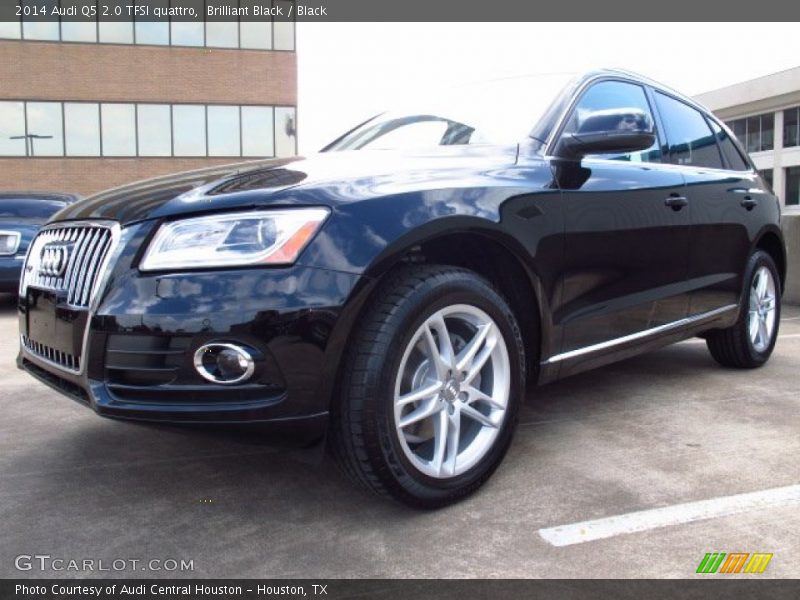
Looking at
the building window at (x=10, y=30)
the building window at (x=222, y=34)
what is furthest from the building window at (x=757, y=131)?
the building window at (x=10, y=30)

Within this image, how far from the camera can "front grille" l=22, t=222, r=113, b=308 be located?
2.38 m

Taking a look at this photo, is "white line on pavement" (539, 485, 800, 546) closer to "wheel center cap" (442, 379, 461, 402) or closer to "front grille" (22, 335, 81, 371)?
"wheel center cap" (442, 379, 461, 402)

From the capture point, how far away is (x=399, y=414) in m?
2.33

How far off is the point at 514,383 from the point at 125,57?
26469 millimetres

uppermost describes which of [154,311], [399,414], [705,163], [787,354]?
[705,163]

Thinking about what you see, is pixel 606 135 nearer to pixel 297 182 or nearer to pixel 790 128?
pixel 297 182

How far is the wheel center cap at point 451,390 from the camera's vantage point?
253cm

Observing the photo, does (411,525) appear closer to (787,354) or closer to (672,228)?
(672,228)

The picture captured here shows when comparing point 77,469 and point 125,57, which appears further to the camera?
point 125,57

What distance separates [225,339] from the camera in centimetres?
212

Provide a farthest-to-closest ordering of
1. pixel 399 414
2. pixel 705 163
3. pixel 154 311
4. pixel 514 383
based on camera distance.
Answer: pixel 705 163
pixel 514 383
pixel 399 414
pixel 154 311

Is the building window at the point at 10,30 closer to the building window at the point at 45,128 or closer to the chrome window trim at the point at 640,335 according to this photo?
the building window at the point at 45,128

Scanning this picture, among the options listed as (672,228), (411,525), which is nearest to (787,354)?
(672,228)

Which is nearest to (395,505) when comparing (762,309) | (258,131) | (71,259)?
(71,259)
